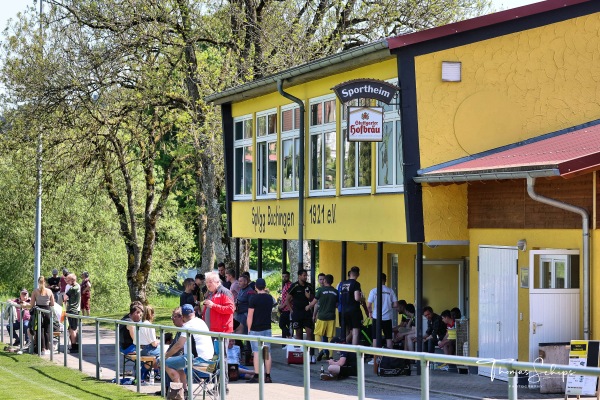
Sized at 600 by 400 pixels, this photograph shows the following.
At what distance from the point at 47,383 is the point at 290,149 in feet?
28.9

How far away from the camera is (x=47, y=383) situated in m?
18.5

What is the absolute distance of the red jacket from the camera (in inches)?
677

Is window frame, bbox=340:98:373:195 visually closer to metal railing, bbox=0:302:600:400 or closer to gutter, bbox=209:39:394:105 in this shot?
gutter, bbox=209:39:394:105

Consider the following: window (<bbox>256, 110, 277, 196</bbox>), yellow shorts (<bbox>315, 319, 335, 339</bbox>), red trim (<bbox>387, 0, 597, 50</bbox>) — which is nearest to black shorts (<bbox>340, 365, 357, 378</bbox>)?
red trim (<bbox>387, 0, 597, 50</bbox>)

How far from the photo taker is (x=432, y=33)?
19.5 metres

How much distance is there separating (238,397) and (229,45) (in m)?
21.3

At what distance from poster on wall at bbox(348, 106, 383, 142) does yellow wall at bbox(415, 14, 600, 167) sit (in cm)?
75

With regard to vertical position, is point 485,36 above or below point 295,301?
above

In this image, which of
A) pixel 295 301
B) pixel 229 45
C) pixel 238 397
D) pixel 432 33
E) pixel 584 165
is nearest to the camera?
pixel 238 397

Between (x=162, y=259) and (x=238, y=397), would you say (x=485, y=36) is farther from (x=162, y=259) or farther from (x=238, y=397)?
(x=162, y=259)

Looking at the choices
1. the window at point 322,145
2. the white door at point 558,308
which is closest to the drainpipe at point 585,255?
the white door at point 558,308

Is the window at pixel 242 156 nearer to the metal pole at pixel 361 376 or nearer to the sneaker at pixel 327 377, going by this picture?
the sneaker at pixel 327 377

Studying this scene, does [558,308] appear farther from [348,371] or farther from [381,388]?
[381,388]

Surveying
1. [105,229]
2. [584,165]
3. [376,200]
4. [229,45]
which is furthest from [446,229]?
[105,229]
